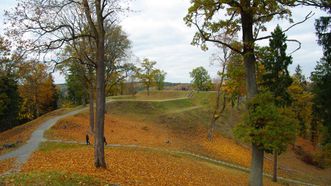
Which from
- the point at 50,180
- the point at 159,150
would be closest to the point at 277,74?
the point at 159,150

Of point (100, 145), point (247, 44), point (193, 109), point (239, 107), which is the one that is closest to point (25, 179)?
point (100, 145)

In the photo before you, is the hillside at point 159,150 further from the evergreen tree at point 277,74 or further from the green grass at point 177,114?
the evergreen tree at point 277,74

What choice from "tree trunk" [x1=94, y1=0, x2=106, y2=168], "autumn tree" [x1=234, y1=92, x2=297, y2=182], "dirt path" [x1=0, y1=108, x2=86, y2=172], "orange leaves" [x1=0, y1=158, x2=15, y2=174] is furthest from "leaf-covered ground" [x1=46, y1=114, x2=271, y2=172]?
"autumn tree" [x1=234, y1=92, x2=297, y2=182]

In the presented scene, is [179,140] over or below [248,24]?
below

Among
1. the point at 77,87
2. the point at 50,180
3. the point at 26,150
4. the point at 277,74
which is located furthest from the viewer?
the point at 77,87

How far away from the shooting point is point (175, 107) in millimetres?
53562

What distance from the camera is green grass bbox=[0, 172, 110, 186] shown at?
8.52 metres

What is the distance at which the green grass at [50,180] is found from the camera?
8523 millimetres

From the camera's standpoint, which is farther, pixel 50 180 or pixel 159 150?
pixel 159 150

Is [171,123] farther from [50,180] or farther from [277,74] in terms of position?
[50,180]

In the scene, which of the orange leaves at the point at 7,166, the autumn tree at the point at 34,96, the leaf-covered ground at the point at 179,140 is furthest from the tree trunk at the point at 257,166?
the autumn tree at the point at 34,96

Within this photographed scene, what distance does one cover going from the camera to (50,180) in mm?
8797

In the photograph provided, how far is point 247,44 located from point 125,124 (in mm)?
29400

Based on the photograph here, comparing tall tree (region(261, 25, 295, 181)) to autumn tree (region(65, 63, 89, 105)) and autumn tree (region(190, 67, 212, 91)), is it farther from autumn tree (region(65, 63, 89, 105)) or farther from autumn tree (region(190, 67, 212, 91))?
autumn tree (region(190, 67, 212, 91))
